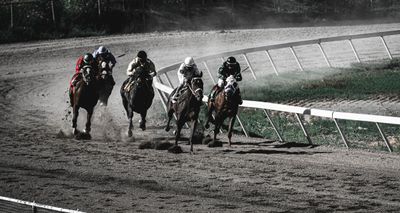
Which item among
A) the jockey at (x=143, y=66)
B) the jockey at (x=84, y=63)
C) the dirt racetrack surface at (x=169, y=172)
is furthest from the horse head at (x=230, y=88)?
the jockey at (x=84, y=63)

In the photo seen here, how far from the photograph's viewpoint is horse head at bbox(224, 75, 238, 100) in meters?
14.5

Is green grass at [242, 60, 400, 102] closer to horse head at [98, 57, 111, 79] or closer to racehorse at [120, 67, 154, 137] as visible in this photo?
horse head at [98, 57, 111, 79]

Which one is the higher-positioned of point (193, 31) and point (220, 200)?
point (220, 200)

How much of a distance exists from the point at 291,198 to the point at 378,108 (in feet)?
25.9

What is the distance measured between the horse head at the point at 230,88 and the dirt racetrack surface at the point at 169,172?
2.79 ft

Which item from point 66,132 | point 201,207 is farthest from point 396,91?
point 201,207

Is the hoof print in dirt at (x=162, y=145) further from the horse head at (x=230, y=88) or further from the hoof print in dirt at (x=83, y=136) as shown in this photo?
the hoof print in dirt at (x=83, y=136)

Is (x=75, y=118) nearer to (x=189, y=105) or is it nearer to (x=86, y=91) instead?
(x=86, y=91)

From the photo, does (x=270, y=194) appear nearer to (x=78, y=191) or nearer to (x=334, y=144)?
(x=78, y=191)

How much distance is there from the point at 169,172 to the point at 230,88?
8.52 ft

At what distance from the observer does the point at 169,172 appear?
12367 millimetres

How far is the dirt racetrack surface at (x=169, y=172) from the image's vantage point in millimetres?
10406

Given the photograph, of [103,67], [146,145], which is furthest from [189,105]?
[103,67]

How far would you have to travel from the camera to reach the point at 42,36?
3225 cm
